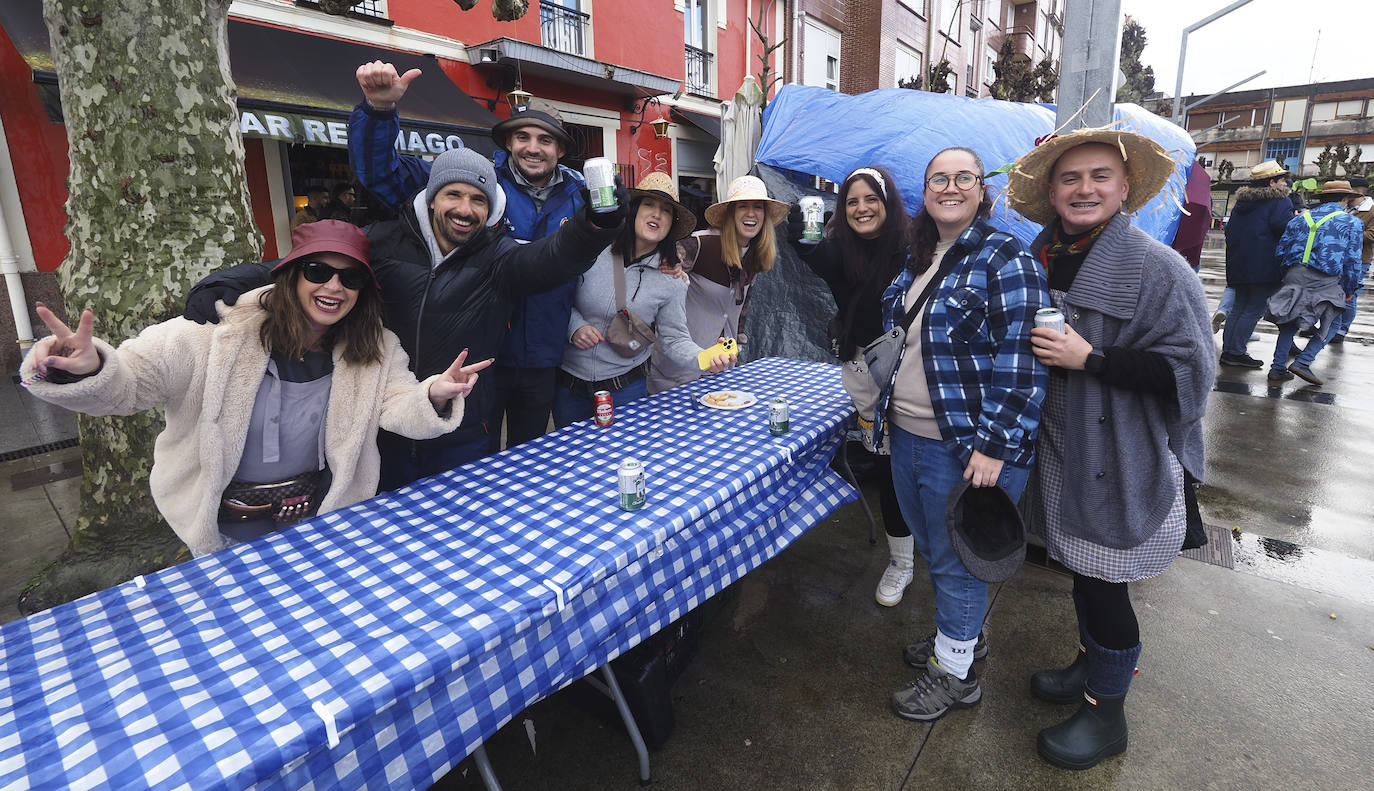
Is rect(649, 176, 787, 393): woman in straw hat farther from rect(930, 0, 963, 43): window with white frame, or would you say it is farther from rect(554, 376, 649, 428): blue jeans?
rect(930, 0, 963, 43): window with white frame

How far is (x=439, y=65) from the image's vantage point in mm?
9648

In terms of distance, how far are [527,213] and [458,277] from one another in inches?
30.5

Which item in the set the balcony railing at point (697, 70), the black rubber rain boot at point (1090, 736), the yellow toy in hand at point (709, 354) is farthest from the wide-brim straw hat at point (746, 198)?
the balcony railing at point (697, 70)

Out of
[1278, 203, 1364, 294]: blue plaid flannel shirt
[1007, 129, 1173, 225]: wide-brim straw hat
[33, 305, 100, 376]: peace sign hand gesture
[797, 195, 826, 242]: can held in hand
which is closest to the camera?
[33, 305, 100, 376]: peace sign hand gesture

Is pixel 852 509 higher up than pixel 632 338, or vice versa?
pixel 632 338

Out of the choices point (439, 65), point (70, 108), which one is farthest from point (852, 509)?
A: point (439, 65)

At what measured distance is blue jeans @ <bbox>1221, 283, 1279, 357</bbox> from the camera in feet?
25.1

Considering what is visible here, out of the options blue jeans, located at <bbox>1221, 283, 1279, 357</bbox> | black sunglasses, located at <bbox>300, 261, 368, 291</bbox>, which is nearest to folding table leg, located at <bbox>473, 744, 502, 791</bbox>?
black sunglasses, located at <bbox>300, 261, 368, 291</bbox>

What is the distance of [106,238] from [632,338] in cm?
270

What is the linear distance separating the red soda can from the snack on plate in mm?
545

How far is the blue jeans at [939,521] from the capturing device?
2348 mm

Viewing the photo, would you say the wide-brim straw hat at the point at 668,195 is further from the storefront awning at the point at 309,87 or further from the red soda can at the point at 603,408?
the storefront awning at the point at 309,87

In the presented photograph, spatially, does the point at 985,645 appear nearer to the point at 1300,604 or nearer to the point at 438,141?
the point at 1300,604

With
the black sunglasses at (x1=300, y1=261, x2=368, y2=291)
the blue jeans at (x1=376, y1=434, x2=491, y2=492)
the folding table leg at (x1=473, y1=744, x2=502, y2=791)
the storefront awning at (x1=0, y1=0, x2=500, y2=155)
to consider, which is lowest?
the folding table leg at (x1=473, y1=744, x2=502, y2=791)
